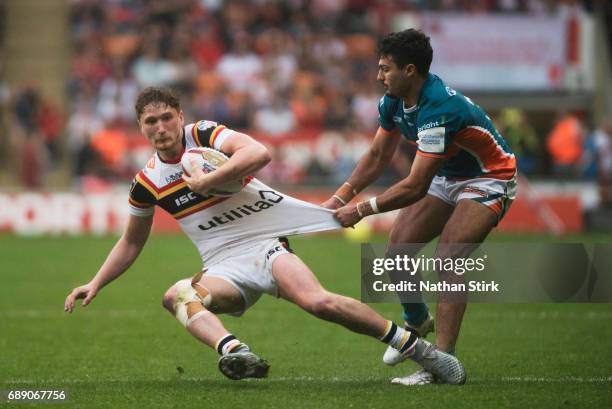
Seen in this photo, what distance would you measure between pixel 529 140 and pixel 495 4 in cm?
441

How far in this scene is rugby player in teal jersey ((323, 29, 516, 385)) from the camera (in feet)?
23.7

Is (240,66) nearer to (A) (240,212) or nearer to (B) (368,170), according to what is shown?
(B) (368,170)

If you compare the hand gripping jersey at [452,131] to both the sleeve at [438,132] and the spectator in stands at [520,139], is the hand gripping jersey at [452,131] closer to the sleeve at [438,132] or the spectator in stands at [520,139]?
the sleeve at [438,132]

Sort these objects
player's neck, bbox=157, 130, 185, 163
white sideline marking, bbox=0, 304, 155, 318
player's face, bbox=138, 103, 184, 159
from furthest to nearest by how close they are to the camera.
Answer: white sideline marking, bbox=0, 304, 155, 318, player's neck, bbox=157, 130, 185, 163, player's face, bbox=138, 103, 184, 159

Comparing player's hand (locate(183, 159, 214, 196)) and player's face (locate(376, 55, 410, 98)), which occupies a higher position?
player's face (locate(376, 55, 410, 98))

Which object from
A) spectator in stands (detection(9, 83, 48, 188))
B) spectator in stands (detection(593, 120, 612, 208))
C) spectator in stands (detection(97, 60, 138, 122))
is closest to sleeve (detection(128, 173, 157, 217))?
spectator in stands (detection(593, 120, 612, 208))

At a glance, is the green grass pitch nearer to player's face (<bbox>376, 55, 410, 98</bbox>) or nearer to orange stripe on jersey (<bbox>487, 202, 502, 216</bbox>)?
orange stripe on jersey (<bbox>487, 202, 502, 216</bbox>)

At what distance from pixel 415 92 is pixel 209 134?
1378mm

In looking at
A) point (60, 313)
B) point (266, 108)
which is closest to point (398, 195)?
point (60, 313)

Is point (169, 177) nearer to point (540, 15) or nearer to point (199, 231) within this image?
point (199, 231)

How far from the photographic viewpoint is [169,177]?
7199 mm

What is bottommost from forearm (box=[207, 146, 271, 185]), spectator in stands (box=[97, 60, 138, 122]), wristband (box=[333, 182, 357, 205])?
spectator in stands (box=[97, 60, 138, 122])

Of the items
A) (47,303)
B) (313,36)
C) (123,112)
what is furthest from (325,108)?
(47,303)

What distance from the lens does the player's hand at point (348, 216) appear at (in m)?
7.24
